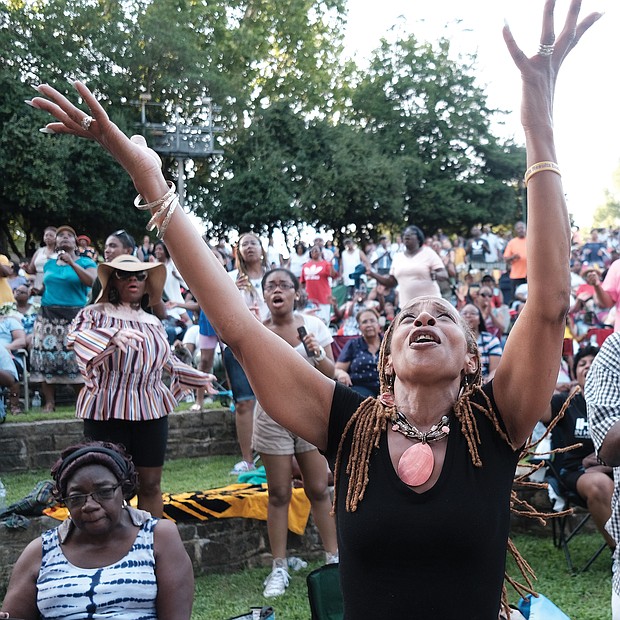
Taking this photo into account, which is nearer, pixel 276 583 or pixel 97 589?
pixel 97 589

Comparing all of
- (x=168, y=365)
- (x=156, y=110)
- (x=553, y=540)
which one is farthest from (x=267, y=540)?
(x=156, y=110)

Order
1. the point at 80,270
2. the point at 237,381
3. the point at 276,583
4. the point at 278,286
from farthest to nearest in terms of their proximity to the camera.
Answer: the point at 80,270 < the point at 237,381 < the point at 278,286 < the point at 276,583

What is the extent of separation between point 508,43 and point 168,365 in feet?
A: 12.9

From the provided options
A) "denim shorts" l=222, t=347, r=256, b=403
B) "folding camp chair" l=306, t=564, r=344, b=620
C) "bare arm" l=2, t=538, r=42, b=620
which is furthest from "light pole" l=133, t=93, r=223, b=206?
"bare arm" l=2, t=538, r=42, b=620

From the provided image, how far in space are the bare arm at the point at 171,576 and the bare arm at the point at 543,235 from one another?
2107 mm

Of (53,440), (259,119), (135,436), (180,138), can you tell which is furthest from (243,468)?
(259,119)

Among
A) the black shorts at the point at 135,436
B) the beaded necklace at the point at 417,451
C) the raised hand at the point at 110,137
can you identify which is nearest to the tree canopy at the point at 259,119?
the black shorts at the point at 135,436

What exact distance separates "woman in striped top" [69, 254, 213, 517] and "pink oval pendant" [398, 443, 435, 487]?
328cm

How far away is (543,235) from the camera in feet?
6.16

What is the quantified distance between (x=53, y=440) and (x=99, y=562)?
4.44 m

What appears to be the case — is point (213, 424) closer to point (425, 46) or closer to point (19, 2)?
point (19, 2)

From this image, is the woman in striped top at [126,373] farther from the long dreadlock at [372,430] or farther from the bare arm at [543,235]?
the bare arm at [543,235]

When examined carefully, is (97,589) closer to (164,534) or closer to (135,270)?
(164,534)

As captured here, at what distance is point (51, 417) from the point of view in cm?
802
